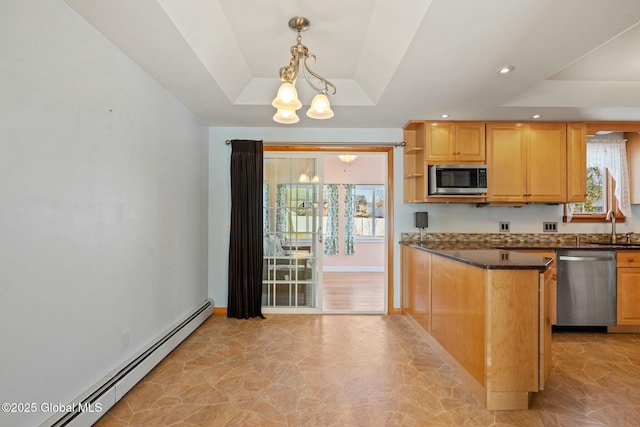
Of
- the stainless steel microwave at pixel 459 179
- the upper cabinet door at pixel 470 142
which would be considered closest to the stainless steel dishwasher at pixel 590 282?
the stainless steel microwave at pixel 459 179

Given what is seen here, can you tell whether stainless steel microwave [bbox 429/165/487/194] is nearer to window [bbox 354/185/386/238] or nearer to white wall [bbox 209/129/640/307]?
white wall [bbox 209/129/640/307]

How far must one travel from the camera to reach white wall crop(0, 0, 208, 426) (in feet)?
4.35

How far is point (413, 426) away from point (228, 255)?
2.70 m

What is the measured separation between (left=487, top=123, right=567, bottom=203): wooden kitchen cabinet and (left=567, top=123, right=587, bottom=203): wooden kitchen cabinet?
7cm

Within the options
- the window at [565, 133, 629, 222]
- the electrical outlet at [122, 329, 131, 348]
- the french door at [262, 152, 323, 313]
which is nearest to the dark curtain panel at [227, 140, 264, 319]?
the french door at [262, 152, 323, 313]

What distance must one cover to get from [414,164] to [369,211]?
342cm

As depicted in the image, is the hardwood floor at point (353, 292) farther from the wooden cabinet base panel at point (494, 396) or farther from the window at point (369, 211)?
the wooden cabinet base panel at point (494, 396)

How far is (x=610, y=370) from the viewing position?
2.46 m

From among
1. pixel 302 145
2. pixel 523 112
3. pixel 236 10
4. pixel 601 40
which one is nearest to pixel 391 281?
pixel 302 145

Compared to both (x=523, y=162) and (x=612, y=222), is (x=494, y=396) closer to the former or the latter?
(x=523, y=162)

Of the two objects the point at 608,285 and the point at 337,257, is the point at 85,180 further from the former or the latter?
the point at 337,257

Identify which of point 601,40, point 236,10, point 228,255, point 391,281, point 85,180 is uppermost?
point 236,10

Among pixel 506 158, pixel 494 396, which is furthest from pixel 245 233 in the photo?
pixel 506 158

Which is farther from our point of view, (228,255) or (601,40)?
(228,255)
